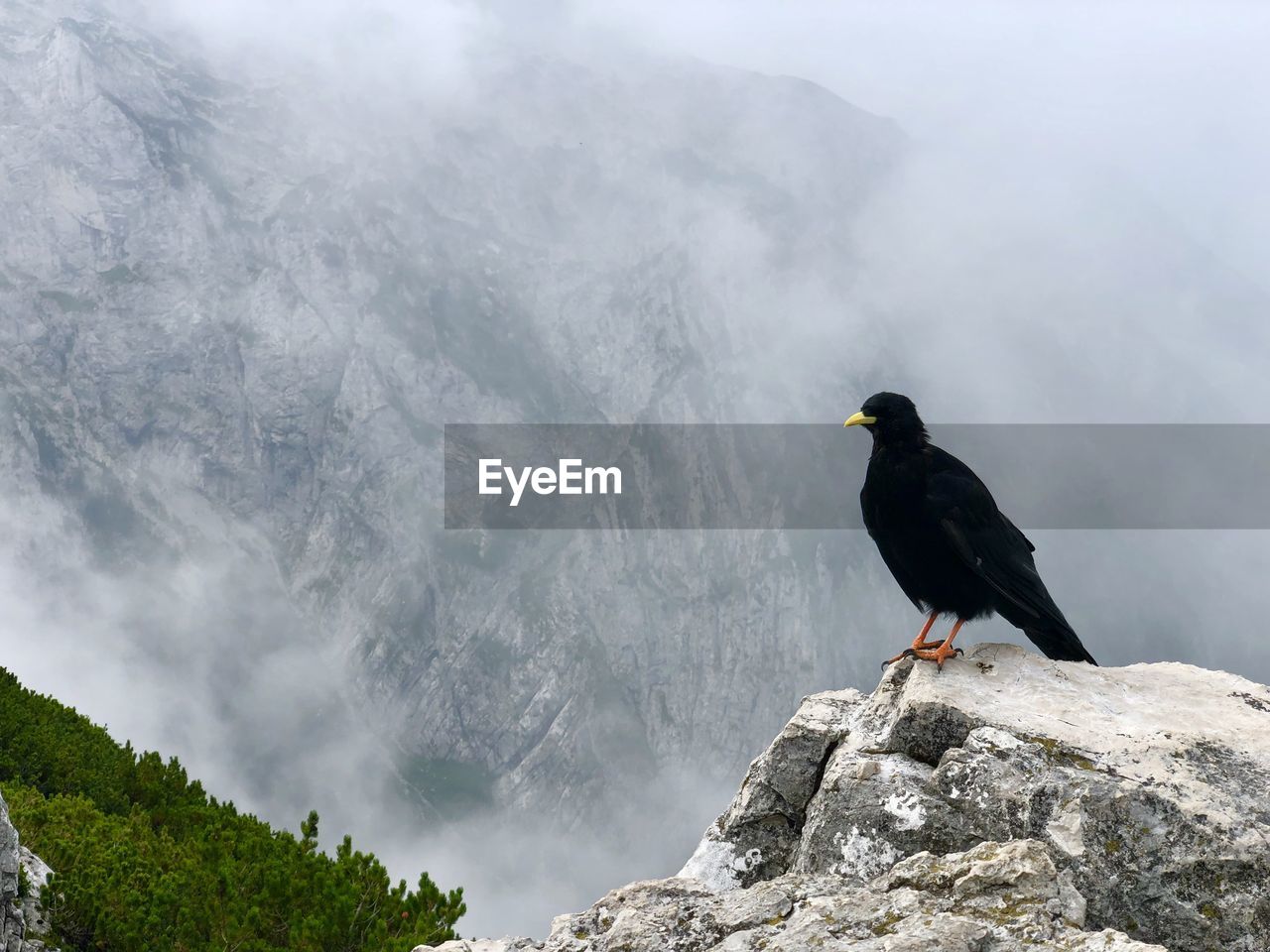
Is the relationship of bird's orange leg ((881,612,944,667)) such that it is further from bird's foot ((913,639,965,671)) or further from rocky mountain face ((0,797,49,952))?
rocky mountain face ((0,797,49,952))

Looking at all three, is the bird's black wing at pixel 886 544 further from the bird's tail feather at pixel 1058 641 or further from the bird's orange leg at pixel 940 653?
the bird's tail feather at pixel 1058 641

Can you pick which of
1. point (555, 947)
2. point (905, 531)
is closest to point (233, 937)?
point (555, 947)

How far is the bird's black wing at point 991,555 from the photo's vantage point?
927cm

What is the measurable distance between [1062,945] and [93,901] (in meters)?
11.2

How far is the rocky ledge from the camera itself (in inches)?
233

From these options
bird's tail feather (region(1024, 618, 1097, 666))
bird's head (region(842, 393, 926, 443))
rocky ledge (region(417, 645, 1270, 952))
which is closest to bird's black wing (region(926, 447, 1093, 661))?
bird's tail feather (region(1024, 618, 1097, 666))

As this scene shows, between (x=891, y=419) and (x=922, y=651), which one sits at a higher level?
(x=891, y=419)

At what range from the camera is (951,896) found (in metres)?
5.92

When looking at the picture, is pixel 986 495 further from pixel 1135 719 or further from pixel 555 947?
pixel 555 947

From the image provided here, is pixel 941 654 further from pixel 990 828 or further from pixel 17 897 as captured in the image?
pixel 17 897

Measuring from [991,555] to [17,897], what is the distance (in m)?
10.7

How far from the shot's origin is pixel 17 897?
1128 cm

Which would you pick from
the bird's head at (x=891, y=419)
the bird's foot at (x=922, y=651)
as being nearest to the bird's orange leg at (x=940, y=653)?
the bird's foot at (x=922, y=651)

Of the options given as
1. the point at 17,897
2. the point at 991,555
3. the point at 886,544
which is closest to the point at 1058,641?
the point at 991,555
